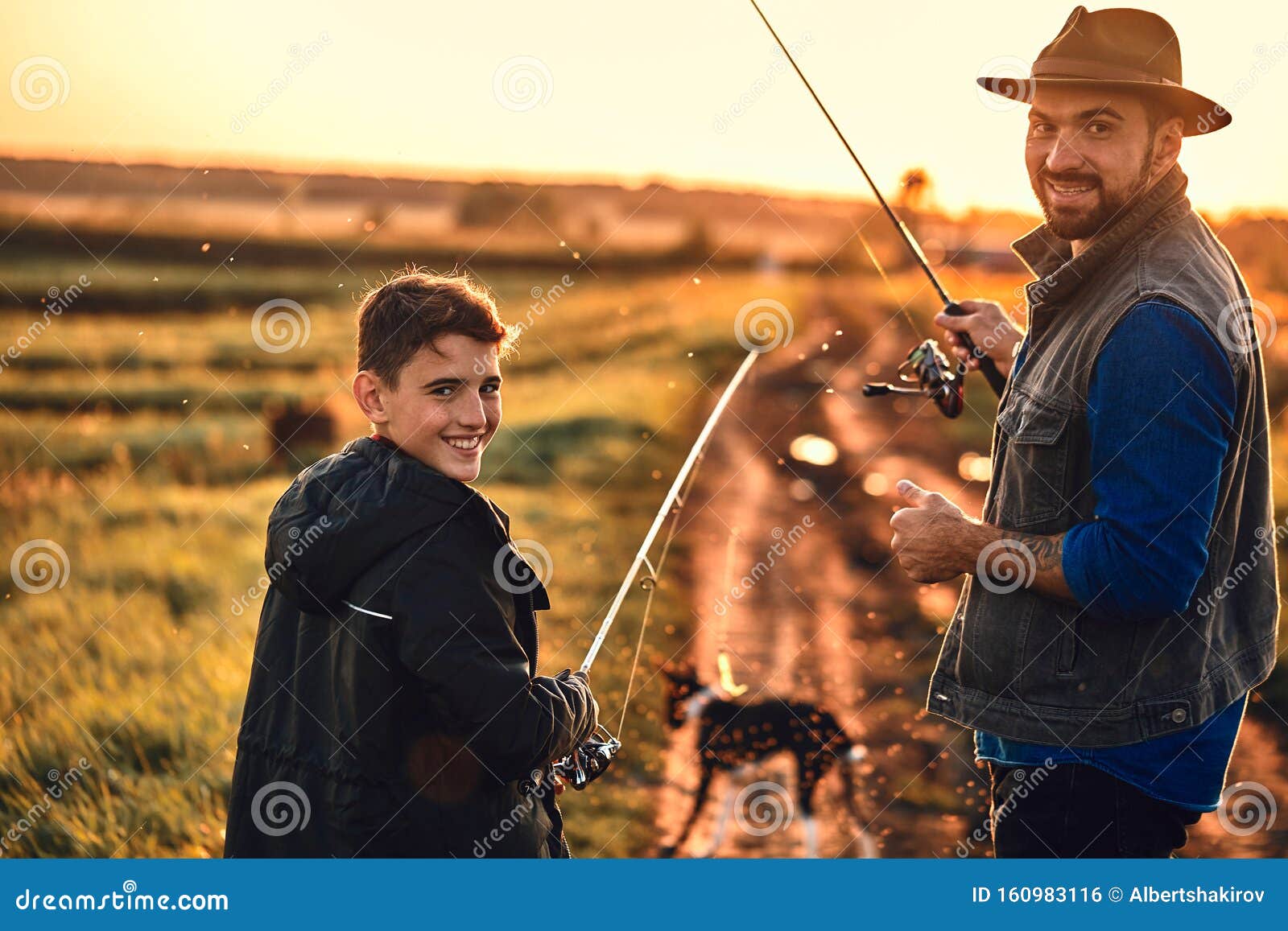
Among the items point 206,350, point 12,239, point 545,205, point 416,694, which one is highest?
point 545,205

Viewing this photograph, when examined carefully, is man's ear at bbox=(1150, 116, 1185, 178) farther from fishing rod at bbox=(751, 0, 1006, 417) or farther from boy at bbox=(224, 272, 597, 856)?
boy at bbox=(224, 272, 597, 856)

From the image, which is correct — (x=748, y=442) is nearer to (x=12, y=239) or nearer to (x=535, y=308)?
(x=535, y=308)

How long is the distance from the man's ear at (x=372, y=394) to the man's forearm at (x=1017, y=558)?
1.25 m

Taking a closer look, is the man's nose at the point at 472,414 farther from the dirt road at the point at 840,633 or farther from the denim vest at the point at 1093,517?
the dirt road at the point at 840,633

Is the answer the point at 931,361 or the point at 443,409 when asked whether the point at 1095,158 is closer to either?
the point at 931,361

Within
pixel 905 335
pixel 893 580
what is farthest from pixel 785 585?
pixel 905 335

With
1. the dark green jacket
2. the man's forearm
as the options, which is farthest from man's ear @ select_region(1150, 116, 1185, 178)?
the dark green jacket

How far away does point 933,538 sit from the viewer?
8.86 feet

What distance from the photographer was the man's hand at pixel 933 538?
106 inches

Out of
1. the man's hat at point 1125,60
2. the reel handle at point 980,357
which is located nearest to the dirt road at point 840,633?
the reel handle at point 980,357

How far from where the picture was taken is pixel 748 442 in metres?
14.4

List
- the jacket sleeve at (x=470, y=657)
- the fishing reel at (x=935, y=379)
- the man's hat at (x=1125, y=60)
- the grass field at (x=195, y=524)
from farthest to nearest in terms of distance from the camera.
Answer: the grass field at (x=195, y=524)
the fishing reel at (x=935, y=379)
the man's hat at (x=1125, y=60)
the jacket sleeve at (x=470, y=657)

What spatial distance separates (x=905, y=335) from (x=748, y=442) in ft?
51.3

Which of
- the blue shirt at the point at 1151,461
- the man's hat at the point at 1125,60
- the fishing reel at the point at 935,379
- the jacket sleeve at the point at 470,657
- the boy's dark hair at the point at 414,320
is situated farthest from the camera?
the fishing reel at the point at 935,379
